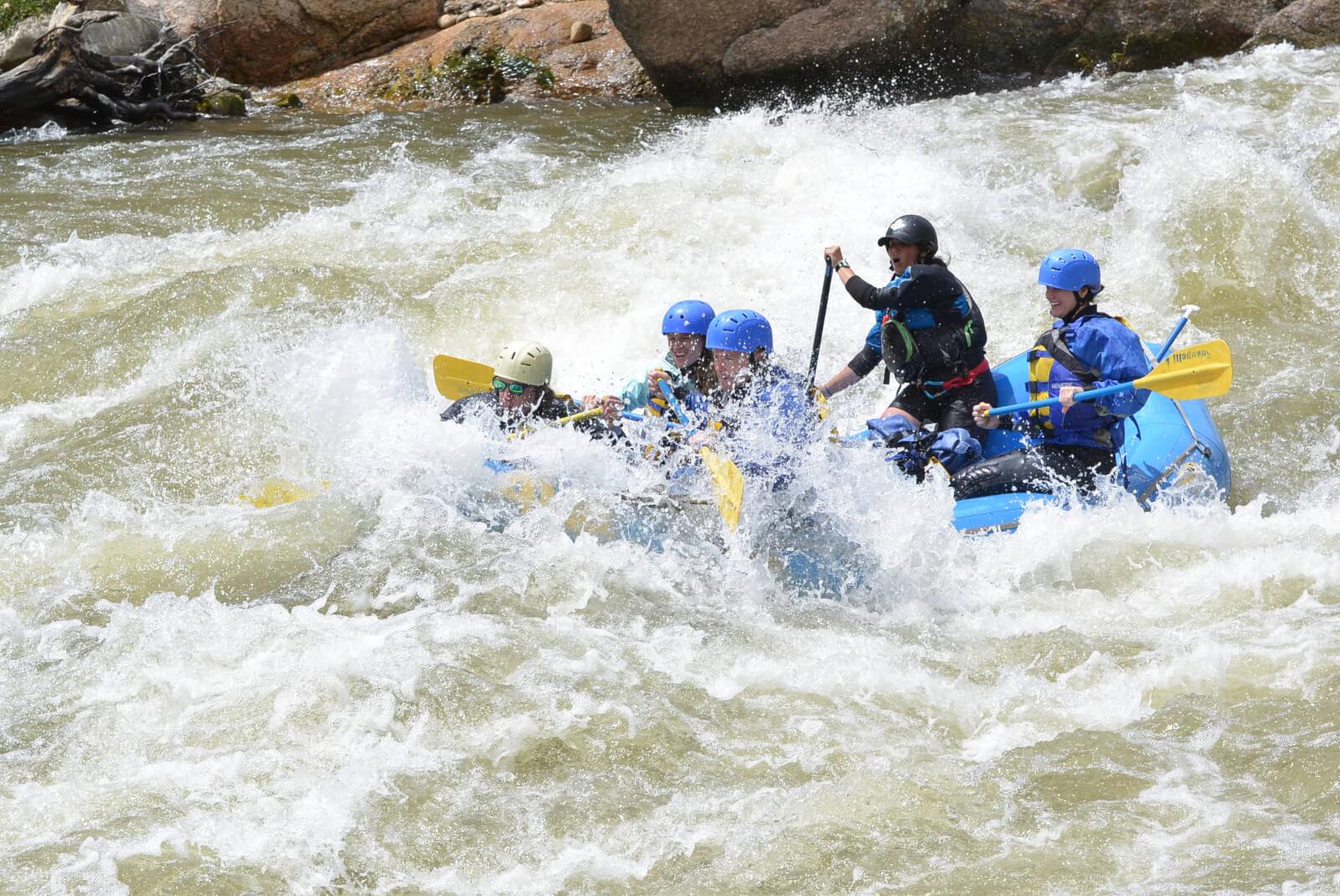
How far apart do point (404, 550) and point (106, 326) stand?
363 cm

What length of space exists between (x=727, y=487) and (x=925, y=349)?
4.28 ft

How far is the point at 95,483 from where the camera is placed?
6.64 m

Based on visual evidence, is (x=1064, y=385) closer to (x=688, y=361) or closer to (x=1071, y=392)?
(x=1071, y=392)

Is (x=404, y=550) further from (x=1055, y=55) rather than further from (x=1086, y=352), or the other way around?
(x=1055, y=55)

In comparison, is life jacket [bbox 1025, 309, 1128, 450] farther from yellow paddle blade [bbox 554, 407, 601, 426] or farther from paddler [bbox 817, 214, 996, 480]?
yellow paddle blade [bbox 554, 407, 601, 426]

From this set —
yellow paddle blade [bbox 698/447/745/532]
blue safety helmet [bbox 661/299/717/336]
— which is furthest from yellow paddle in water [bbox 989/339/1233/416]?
blue safety helmet [bbox 661/299/717/336]

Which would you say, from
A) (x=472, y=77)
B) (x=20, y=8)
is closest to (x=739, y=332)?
(x=472, y=77)

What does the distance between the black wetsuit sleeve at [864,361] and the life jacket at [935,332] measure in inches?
8.5

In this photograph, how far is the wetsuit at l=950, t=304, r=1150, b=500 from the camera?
19.0ft

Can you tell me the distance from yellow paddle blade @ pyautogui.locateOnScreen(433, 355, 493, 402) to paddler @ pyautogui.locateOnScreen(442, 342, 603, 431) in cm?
64

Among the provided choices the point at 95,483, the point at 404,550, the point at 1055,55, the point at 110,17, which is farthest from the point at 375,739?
the point at 110,17

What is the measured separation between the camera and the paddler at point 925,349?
604 cm

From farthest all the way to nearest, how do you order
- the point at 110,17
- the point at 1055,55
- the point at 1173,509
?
the point at 110,17 < the point at 1055,55 < the point at 1173,509

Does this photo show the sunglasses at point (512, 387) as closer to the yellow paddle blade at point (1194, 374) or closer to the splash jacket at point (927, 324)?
the splash jacket at point (927, 324)
